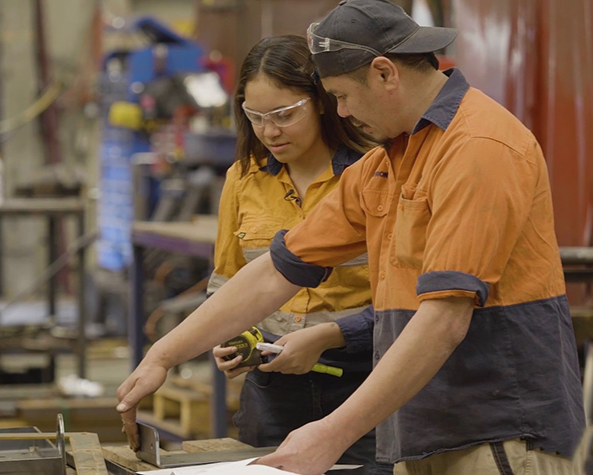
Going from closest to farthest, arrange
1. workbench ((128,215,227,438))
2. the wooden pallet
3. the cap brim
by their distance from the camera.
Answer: the cap brim < workbench ((128,215,227,438)) < the wooden pallet

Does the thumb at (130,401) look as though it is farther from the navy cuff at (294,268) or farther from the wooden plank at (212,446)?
the navy cuff at (294,268)

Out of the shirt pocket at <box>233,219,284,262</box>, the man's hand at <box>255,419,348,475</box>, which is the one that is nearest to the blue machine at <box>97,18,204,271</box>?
the shirt pocket at <box>233,219,284,262</box>

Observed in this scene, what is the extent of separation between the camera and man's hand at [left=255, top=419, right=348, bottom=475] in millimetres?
1925

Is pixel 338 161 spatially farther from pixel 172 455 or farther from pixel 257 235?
pixel 172 455

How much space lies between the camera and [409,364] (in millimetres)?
1898

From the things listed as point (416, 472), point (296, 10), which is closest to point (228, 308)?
point (416, 472)

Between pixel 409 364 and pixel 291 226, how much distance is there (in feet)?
2.94

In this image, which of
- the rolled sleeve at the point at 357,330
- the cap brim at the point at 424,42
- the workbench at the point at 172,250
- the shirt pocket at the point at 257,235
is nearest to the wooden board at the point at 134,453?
the rolled sleeve at the point at 357,330

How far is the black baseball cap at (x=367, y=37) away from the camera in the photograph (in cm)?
201

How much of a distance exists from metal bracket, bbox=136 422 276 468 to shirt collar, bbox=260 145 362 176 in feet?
2.53

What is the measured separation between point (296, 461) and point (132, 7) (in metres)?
14.7

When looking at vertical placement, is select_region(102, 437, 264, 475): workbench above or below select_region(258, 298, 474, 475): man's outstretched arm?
below

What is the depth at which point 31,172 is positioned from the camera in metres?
12.2

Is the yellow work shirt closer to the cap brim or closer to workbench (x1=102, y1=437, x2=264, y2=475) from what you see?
workbench (x1=102, y1=437, x2=264, y2=475)
